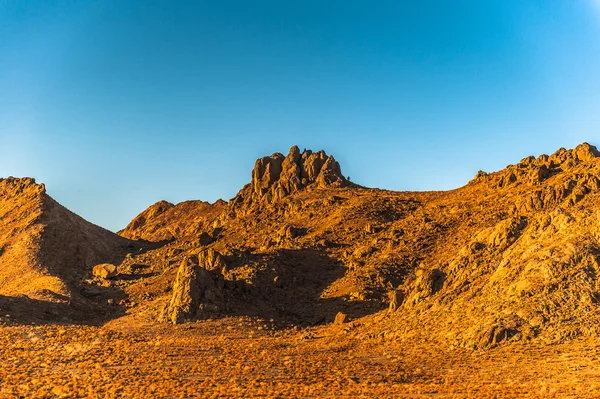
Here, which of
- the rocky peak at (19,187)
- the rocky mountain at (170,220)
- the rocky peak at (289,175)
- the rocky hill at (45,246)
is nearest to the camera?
the rocky hill at (45,246)

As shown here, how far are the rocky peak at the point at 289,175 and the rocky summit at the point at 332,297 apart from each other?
23.1 inches

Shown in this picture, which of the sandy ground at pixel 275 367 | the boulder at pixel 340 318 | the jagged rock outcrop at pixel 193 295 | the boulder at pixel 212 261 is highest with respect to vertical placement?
the boulder at pixel 212 261

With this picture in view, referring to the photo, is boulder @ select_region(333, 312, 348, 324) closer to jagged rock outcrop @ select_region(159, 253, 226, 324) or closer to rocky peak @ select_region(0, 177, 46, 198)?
jagged rock outcrop @ select_region(159, 253, 226, 324)

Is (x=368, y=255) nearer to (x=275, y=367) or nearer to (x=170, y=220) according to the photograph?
(x=275, y=367)

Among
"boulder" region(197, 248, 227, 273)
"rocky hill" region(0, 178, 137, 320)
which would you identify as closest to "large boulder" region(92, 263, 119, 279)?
"rocky hill" region(0, 178, 137, 320)

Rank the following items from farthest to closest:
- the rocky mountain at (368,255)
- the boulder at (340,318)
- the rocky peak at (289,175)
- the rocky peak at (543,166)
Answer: the rocky peak at (289,175) < the rocky peak at (543,166) < the boulder at (340,318) < the rocky mountain at (368,255)

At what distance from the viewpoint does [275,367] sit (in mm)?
38031

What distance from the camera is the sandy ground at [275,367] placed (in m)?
29.7

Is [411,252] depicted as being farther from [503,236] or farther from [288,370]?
[288,370]

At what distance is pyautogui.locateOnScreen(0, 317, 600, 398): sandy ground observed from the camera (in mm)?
29672

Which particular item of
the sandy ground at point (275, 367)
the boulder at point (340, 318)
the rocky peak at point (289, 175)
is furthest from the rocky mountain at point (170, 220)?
the sandy ground at point (275, 367)

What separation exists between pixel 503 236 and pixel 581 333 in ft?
56.1

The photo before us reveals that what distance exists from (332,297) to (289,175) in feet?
144

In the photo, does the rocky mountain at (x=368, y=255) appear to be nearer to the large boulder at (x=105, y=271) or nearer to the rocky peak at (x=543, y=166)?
the rocky peak at (x=543, y=166)
